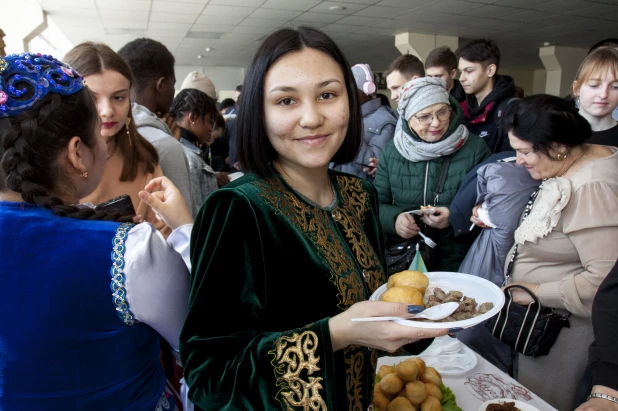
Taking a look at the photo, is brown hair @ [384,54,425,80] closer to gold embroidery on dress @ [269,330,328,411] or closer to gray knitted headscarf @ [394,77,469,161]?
gray knitted headscarf @ [394,77,469,161]

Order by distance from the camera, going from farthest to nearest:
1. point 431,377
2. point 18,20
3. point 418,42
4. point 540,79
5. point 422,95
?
point 540,79, point 418,42, point 18,20, point 422,95, point 431,377

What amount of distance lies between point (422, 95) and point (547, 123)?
0.68 metres

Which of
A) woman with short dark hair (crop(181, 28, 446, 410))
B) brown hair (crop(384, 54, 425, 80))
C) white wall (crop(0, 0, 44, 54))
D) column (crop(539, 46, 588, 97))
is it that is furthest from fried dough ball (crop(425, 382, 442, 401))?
column (crop(539, 46, 588, 97))

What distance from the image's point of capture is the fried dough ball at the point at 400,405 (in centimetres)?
122

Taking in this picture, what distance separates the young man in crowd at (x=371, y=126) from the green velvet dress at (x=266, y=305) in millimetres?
2013

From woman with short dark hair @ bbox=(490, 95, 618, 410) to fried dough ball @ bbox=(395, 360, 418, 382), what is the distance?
2.40ft

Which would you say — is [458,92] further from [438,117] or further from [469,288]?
[469,288]

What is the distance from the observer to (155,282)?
0.94 meters

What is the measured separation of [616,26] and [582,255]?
35.1 feet

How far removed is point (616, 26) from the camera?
9.64 metres

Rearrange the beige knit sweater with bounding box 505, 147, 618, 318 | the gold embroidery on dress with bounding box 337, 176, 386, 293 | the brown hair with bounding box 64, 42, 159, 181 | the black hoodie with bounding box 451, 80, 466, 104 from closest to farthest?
the gold embroidery on dress with bounding box 337, 176, 386, 293
the brown hair with bounding box 64, 42, 159, 181
the beige knit sweater with bounding box 505, 147, 618, 318
the black hoodie with bounding box 451, 80, 466, 104

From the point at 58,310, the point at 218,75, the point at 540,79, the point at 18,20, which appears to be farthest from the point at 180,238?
the point at 540,79

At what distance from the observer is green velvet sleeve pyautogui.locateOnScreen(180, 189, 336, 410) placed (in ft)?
2.69

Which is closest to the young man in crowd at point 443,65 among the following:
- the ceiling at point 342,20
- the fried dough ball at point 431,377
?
the fried dough ball at point 431,377
